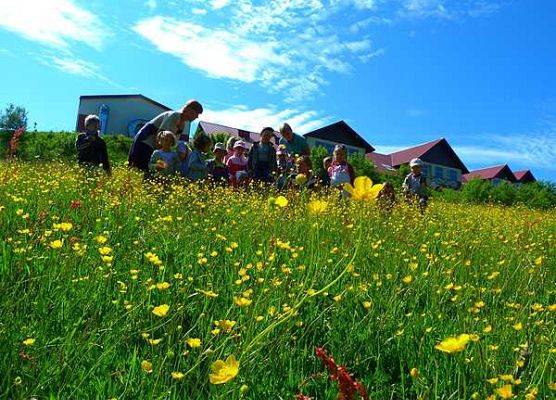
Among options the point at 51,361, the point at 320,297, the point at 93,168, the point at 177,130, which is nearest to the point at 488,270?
the point at 320,297

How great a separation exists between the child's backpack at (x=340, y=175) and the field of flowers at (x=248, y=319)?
12.5 feet

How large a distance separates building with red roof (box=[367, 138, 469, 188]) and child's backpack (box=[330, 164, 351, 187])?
130 feet

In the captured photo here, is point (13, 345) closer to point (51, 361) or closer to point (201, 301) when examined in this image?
point (51, 361)

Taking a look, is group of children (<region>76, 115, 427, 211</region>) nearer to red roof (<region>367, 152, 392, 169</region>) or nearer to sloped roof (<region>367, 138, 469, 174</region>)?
red roof (<region>367, 152, 392, 169</region>)

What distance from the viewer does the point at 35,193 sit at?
14.3 feet

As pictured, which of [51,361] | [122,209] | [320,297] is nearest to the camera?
[51,361]

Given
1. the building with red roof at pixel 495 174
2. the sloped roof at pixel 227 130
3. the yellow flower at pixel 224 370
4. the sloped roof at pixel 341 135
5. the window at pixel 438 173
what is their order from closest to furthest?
the yellow flower at pixel 224 370 < the sloped roof at pixel 227 130 < the sloped roof at pixel 341 135 < the window at pixel 438 173 < the building with red roof at pixel 495 174

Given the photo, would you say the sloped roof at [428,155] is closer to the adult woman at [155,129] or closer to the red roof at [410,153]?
the red roof at [410,153]

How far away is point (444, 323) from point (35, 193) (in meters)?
3.56

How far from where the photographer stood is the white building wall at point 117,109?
36562 mm

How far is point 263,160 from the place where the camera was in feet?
25.6

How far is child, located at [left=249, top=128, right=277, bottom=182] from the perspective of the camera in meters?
7.80

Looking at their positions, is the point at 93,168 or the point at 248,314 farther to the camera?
the point at 93,168

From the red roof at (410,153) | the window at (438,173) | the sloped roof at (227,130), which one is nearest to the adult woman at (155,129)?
the sloped roof at (227,130)
